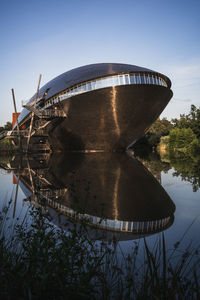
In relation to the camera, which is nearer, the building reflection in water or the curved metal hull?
the building reflection in water

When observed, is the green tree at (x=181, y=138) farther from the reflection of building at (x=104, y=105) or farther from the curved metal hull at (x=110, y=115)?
the curved metal hull at (x=110, y=115)

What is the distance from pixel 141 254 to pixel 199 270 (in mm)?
743

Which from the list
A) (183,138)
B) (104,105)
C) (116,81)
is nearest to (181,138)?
(183,138)

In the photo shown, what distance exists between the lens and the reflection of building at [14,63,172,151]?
25906 millimetres

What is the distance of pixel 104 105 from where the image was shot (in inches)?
1045

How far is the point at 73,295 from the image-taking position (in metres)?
2.01

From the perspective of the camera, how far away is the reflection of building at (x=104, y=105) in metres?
25.9

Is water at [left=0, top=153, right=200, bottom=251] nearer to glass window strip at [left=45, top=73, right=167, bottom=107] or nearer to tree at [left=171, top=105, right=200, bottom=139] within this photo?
glass window strip at [left=45, top=73, right=167, bottom=107]

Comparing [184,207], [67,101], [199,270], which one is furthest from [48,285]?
[67,101]

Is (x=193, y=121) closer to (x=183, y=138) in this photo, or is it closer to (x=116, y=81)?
(x=183, y=138)

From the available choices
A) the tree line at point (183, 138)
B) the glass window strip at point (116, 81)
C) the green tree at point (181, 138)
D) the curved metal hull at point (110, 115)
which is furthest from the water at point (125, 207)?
the green tree at point (181, 138)

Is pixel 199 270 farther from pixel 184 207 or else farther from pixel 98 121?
pixel 98 121

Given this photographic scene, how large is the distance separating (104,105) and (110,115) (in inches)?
52.7

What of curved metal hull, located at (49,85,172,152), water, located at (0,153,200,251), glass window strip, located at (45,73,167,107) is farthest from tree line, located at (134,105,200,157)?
water, located at (0,153,200,251)
